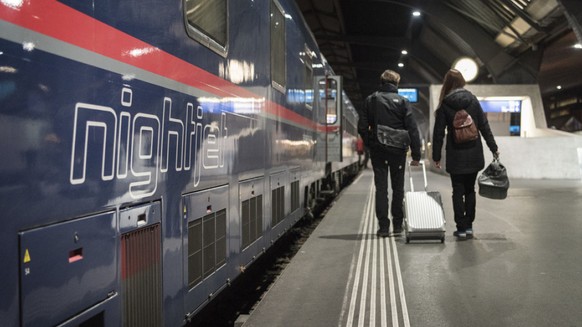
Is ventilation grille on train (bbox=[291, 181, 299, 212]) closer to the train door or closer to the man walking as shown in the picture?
the man walking

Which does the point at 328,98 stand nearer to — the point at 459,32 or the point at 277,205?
the point at 277,205

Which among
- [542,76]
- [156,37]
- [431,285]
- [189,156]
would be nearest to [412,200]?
[431,285]

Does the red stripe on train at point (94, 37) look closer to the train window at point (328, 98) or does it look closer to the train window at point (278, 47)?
the train window at point (278, 47)

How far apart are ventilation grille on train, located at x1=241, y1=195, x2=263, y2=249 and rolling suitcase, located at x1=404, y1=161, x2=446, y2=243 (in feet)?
5.71

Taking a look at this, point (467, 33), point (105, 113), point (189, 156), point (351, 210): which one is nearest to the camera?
point (105, 113)

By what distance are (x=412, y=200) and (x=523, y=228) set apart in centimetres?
200

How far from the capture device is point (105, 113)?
2.20 meters

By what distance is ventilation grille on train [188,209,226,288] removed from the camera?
3268 mm

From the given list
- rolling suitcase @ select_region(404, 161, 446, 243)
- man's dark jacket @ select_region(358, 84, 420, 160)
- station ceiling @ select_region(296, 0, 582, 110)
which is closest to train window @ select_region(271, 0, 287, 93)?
man's dark jacket @ select_region(358, 84, 420, 160)

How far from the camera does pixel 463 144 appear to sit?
6.11 metres

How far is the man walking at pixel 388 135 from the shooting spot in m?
6.22

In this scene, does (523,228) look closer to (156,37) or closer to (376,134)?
(376,134)

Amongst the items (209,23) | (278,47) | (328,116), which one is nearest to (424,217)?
(278,47)

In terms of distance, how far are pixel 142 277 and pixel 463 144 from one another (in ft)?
14.3
